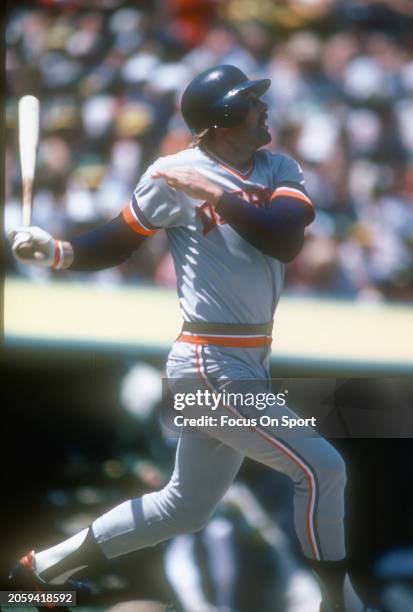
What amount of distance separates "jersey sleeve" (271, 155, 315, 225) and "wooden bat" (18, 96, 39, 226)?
0.82m

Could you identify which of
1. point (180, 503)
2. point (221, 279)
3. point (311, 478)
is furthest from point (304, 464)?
point (221, 279)

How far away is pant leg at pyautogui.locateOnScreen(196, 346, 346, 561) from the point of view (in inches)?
134

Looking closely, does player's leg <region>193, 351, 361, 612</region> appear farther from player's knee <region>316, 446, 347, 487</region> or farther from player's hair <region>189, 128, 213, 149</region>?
player's hair <region>189, 128, 213, 149</region>

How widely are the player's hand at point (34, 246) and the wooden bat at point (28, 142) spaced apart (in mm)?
193

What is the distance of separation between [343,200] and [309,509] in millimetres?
1038

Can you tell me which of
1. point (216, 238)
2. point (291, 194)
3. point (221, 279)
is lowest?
point (221, 279)

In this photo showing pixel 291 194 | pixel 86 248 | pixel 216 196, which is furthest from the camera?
pixel 86 248

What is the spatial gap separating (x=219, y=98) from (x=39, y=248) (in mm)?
744

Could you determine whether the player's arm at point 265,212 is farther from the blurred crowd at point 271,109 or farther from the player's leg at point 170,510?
the player's leg at point 170,510

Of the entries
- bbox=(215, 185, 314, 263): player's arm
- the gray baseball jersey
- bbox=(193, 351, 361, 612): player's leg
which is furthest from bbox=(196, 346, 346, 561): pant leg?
bbox=(215, 185, 314, 263): player's arm

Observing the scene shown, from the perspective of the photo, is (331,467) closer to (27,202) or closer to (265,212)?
(265,212)

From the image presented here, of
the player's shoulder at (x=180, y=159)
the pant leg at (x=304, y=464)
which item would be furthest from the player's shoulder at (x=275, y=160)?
the pant leg at (x=304, y=464)

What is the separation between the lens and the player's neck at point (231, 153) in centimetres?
356

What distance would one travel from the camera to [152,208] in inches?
140
